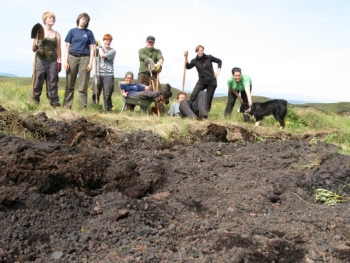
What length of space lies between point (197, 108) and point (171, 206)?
228 inches

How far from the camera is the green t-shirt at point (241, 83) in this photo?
10.5 m

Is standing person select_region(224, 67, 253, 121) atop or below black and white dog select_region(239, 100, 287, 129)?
atop

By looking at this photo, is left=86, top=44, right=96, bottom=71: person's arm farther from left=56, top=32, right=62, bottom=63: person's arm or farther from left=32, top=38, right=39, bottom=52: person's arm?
left=32, top=38, right=39, bottom=52: person's arm

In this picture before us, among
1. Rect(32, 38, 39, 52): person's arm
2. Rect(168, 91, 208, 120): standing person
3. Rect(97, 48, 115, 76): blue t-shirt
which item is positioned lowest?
Rect(168, 91, 208, 120): standing person

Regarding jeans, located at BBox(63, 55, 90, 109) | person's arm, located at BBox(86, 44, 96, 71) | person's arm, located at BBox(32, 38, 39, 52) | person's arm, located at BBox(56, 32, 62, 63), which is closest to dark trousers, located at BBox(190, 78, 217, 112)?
jeans, located at BBox(63, 55, 90, 109)

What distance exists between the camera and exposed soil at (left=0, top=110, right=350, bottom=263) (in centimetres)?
315

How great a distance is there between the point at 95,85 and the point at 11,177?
578cm

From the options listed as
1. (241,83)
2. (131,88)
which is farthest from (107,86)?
(241,83)

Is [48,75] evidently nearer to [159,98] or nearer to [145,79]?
[159,98]

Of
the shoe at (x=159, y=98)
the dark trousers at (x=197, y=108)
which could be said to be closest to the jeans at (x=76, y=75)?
the shoe at (x=159, y=98)

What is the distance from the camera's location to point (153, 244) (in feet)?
10.6

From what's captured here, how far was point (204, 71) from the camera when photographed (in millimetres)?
10414

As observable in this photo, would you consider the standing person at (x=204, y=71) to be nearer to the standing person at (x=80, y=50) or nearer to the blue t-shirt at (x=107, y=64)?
the blue t-shirt at (x=107, y=64)

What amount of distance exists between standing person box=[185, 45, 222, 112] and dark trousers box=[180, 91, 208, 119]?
0.59m
